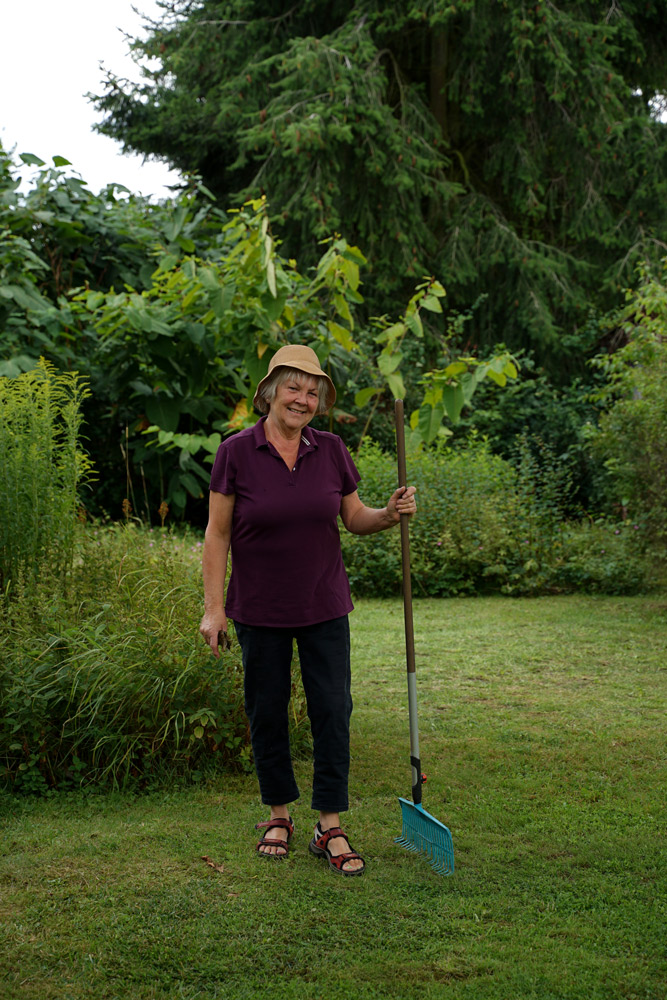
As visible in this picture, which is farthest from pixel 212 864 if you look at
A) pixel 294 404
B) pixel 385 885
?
pixel 294 404

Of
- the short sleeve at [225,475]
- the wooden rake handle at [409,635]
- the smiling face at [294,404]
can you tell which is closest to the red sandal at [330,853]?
the wooden rake handle at [409,635]

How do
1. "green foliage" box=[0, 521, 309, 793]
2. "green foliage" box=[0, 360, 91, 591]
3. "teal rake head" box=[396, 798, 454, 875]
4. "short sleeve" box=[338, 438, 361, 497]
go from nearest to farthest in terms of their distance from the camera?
"teal rake head" box=[396, 798, 454, 875], "short sleeve" box=[338, 438, 361, 497], "green foliage" box=[0, 521, 309, 793], "green foliage" box=[0, 360, 91, 591]

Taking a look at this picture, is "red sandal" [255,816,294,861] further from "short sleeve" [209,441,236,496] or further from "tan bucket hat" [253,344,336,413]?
"tan bucket hat" [253,344,336,413]

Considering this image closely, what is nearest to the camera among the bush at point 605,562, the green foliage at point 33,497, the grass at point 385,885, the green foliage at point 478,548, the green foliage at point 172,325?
the grass at point 385,885

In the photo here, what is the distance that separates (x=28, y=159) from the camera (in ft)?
31.7

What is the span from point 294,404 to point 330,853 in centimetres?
147

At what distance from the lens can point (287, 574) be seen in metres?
3.17

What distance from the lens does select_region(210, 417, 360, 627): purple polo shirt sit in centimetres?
315

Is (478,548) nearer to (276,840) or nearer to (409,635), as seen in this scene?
(409,635)

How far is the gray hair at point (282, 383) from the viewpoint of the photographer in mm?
3229

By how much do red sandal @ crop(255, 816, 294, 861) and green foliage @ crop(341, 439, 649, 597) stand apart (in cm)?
481

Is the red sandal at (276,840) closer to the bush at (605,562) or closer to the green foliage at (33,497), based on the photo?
the green foliage at (33,497)

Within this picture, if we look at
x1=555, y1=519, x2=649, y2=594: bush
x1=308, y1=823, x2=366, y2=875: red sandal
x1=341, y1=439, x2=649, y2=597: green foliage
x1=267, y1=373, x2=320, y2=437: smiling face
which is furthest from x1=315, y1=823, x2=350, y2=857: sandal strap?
x1=555, y1=519, x2=649, y2=594: bush

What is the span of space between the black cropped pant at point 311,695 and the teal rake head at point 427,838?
244mm
